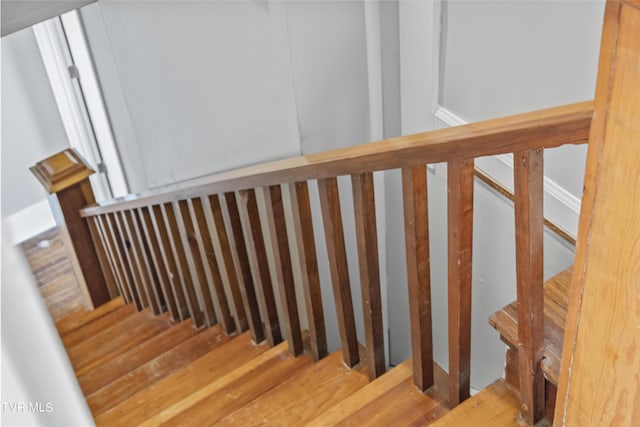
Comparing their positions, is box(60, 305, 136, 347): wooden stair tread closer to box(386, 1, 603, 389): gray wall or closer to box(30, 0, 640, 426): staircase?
box(30, 0, 640, 426): staircase

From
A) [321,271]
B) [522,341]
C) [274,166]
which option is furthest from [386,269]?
[522,341]

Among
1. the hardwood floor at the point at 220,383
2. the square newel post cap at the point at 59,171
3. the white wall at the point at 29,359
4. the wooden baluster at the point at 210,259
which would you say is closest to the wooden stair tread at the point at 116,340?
the hardwood floor at the point at 220,383

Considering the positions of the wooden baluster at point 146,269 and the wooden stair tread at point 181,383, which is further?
the wooden baluster at point 146,269

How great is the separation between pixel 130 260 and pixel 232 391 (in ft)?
4.52

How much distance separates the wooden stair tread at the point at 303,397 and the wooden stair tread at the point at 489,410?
419mm

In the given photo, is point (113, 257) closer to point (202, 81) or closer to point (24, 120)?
point (202, 81)

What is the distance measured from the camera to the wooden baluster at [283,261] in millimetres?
1685

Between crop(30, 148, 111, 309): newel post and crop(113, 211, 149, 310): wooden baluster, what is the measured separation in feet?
0.63

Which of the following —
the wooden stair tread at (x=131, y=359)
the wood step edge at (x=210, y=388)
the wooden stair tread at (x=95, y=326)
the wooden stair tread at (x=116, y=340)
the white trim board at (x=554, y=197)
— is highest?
the white trim board at (x=554, y=197)

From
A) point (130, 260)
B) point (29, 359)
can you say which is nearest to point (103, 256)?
point (130, 260)

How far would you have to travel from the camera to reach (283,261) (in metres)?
1.80

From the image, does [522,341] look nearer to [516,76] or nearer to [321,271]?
[516,76]

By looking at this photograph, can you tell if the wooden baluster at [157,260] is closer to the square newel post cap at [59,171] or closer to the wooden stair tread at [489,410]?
the square newel post cap at [59,171]

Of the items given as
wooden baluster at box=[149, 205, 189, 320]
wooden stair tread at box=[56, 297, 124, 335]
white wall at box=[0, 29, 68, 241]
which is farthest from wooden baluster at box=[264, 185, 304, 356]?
white wall at box=[0, 29, 68, 241]
